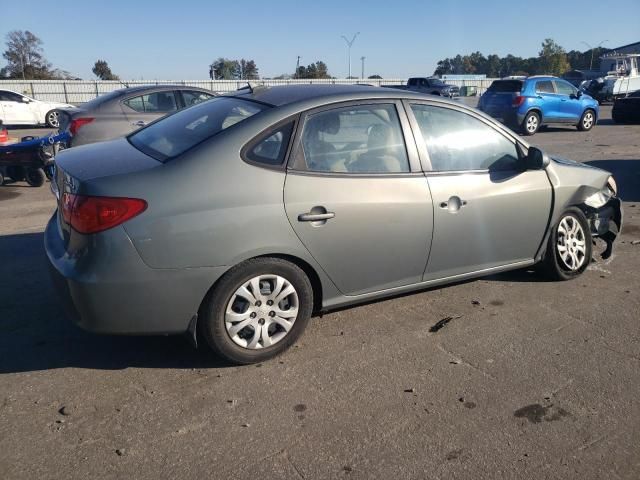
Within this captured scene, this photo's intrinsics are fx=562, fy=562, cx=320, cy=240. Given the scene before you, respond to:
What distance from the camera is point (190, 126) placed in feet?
12.3

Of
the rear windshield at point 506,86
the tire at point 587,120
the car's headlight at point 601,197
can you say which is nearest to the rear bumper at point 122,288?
the car's headlight at point 601,197

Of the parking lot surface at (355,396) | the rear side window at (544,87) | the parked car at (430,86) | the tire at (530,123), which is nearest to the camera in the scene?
the parking lot surface at (355,396)

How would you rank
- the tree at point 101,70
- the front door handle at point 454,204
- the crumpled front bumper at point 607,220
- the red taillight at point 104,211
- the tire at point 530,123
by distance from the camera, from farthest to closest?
the tree at point 101,70, the tire at point 530,123, the crumpled front bumper at point 607,220, the front door handle at point 454,204, the red taillight at point 104,211

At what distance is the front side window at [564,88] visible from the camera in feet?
56.6

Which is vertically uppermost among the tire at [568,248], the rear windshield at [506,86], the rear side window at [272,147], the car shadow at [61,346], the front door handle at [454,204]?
the rear side window at [272,147]

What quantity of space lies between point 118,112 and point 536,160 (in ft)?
22.5

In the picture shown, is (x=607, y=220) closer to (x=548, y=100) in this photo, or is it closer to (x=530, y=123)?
(x=530, y=123)

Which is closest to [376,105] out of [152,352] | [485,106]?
[152,352]

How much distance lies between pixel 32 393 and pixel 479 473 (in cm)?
238

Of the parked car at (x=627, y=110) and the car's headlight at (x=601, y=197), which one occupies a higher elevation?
the car's headlight at (x=601, y=197)

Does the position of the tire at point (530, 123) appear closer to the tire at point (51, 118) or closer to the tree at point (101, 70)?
the tire at point (51, 118)

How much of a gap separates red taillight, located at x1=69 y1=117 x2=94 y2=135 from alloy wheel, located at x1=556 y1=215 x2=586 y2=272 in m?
7.03

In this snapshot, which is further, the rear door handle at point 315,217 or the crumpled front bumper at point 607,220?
the crumpled front bumper at point 607,220

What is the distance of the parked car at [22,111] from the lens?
1973 cm
